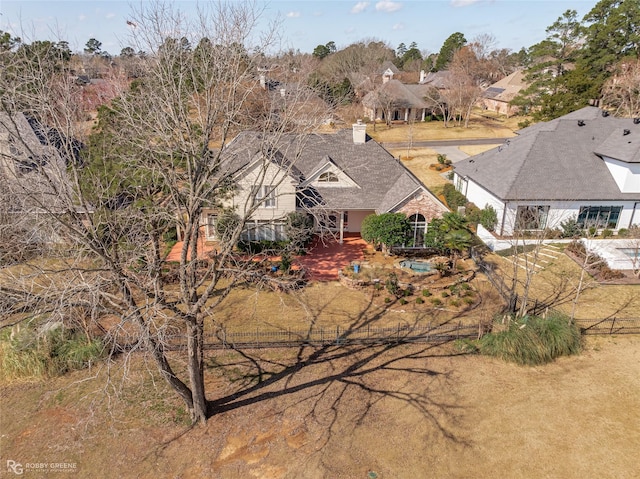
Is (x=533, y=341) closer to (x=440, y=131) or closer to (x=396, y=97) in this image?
(x=440, y=131)

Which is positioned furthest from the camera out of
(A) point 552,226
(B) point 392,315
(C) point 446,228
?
(A) point 552,226

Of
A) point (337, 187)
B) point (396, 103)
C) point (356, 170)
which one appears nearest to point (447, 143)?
point (396, 103)

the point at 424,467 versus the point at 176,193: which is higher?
the point at 176,193

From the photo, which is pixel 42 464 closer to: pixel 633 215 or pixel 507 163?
pixel 507 163

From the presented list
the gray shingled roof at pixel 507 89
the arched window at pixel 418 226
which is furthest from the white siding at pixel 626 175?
the gray shingled roof at pixel 507 89

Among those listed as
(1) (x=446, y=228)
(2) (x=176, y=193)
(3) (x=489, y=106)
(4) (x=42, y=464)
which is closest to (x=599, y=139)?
(1) (x=446, y=228)

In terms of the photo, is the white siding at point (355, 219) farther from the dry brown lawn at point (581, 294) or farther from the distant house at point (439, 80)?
the distant house at point (439, 80)
